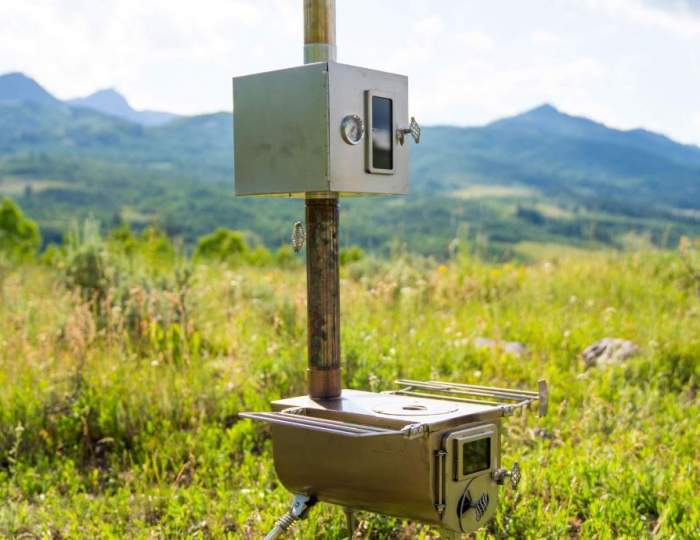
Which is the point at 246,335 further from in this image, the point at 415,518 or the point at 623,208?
the point at 623,208

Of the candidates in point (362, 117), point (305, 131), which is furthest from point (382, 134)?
point (305, 131)

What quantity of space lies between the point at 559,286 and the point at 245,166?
6740mm

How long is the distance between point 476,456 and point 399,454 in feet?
0.96

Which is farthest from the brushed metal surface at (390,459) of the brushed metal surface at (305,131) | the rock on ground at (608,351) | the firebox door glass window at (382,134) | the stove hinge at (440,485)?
the rock on ground at (608,351)

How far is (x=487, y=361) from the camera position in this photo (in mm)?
6102

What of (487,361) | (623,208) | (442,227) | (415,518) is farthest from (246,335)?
(623,208)

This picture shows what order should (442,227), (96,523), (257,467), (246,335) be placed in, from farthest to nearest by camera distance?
(442,227)
(246,335)
(257,467)
(96,523)

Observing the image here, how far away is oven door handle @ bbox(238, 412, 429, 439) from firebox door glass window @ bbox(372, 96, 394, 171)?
98cm

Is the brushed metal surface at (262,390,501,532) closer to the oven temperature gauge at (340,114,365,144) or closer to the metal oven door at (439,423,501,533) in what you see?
the metal oven door at (439,423,501,533)

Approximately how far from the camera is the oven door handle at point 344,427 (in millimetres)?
2383

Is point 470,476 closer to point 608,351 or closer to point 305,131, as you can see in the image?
point 305,131

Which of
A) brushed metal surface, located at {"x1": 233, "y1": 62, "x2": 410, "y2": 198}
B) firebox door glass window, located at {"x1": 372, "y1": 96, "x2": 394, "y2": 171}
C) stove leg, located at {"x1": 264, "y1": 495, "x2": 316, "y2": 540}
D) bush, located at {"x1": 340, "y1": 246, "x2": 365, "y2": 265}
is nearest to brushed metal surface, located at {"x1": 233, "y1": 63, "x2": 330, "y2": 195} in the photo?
brushed metal surface, located at {"x1": 233, "y1": 62, "x2": 410, "y2": 198}

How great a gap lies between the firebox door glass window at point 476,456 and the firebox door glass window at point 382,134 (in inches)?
42.1

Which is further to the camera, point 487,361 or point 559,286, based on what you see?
point 559,286
